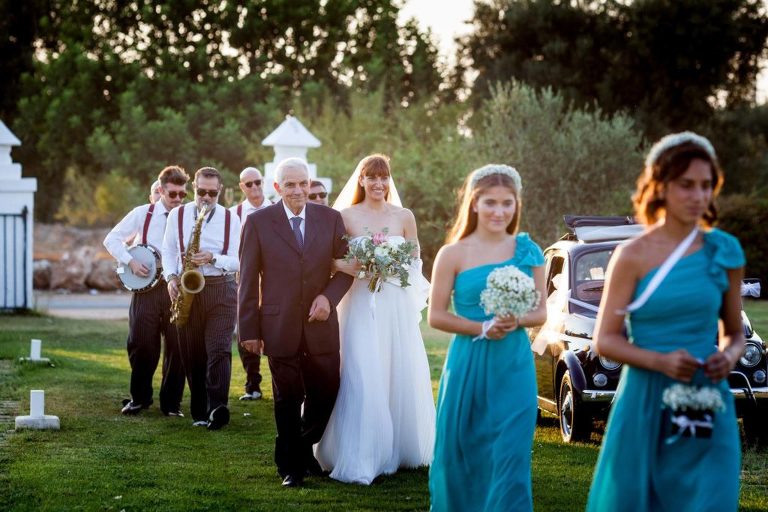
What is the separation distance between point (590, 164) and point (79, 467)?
26236 mm

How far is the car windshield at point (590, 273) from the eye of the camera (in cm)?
1084

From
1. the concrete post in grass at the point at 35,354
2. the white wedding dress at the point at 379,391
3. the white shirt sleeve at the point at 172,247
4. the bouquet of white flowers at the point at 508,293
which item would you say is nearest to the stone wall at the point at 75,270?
the concrete post in grass at the point at 35,354

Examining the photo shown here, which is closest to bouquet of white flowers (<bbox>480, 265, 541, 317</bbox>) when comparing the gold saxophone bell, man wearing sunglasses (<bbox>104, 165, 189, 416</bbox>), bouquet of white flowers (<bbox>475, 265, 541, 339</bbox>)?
bouquet of white flowers (<bbox>475, 265, 541, 339</bbox>)

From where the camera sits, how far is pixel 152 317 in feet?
40.1

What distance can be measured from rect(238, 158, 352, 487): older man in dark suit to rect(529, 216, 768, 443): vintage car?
1.62 metres

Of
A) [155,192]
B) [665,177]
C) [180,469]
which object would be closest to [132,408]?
[155,192]

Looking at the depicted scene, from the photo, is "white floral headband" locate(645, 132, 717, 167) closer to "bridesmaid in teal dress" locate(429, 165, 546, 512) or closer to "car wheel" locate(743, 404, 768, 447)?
"bridesmaid in teal dress" locate(429, 165, 546, 512)

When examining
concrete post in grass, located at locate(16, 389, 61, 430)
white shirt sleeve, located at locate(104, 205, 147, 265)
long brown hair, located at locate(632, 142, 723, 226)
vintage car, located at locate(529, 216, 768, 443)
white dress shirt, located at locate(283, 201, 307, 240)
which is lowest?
concrete post in grass, located at locate(16, 389, 61, 430)

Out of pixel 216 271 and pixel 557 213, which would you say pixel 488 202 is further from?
pixel 557 213

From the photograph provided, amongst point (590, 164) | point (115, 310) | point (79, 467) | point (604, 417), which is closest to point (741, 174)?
point (590, 164)

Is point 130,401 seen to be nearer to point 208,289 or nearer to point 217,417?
point 217,417

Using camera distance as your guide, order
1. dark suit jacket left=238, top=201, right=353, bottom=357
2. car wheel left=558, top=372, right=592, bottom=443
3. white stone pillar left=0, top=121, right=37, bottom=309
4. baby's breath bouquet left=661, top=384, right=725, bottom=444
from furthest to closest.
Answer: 1. white stone pillar left=0, top=121, right=37, bottom=309
2. car wheel left=558, top=372, right=592, bottom=443
3. dark suit jacket left=238, top=201, right=353, bottom=357
4. baby's breath bouquet left=661, top=384, right=725, bottom=444

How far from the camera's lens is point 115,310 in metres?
29.2

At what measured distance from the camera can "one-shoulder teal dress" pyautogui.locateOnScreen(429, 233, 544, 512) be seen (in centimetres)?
630
